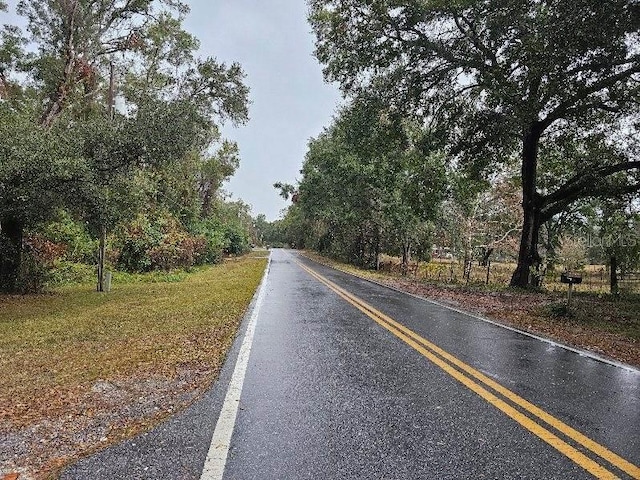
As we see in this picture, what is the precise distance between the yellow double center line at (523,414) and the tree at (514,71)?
6.49m

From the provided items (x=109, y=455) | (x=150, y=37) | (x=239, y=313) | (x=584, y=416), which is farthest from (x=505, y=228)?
(x=109, y=455)

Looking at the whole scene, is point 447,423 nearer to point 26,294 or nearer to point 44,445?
point 44,445

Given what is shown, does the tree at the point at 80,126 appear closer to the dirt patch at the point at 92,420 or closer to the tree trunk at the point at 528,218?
the dirt patch at the point at 92,420

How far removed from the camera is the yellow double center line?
3.23 metres

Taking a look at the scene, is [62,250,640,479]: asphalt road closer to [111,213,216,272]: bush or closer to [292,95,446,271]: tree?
[292,95,446,271]: tree

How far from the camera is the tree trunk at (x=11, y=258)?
13.4 m

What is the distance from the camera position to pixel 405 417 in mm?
4066

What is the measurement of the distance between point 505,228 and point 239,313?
28.8 m

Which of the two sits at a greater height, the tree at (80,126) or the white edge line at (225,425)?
the tree at (80,126)

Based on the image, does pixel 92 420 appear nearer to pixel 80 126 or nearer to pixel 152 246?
pixel 80 126

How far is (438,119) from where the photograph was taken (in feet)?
58.9

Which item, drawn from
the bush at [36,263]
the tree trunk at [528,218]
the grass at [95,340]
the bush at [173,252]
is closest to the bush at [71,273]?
the bush at [36,263]

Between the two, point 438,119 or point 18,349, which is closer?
point 18,349

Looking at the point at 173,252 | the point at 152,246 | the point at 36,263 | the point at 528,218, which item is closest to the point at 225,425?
the point at 36,263
